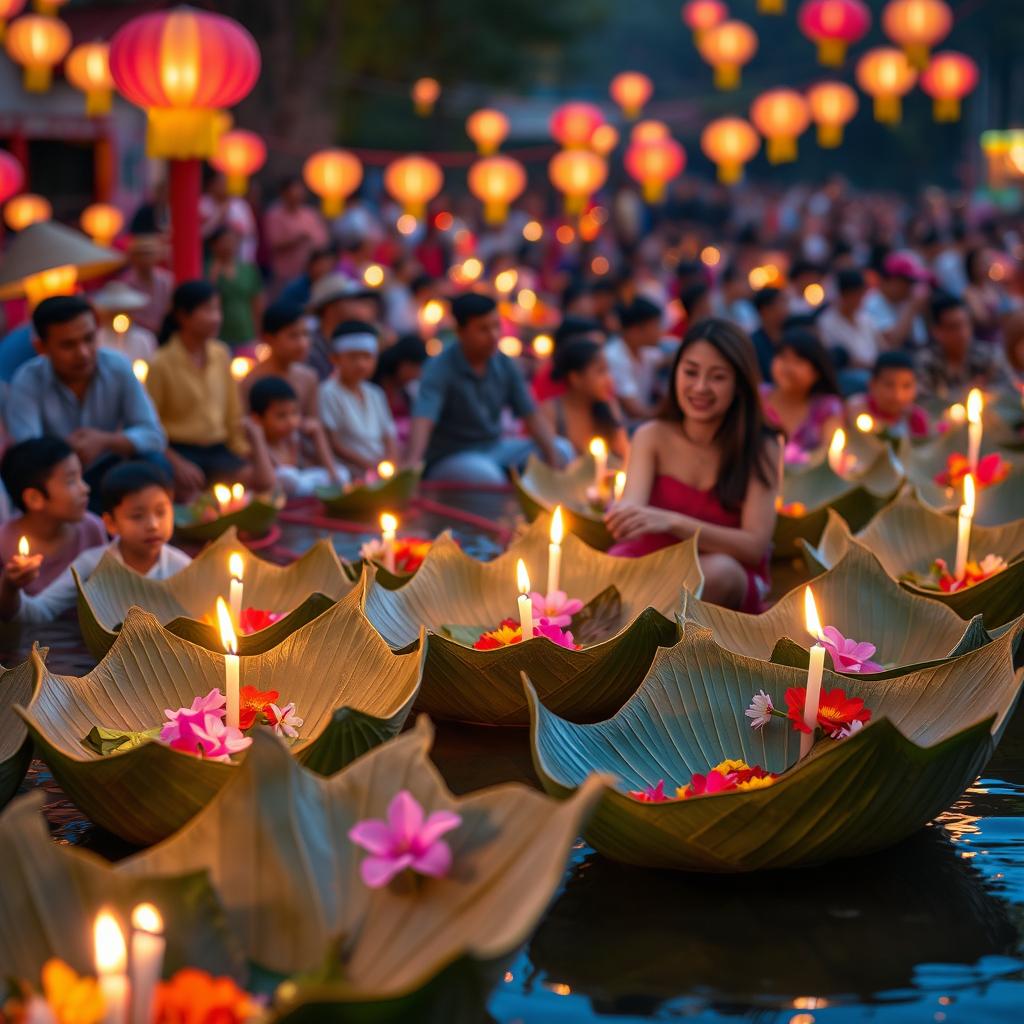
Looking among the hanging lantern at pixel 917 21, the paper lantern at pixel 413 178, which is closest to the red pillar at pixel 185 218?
the paper lantern at pixel 413 178

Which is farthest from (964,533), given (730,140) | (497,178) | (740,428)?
(730,140)

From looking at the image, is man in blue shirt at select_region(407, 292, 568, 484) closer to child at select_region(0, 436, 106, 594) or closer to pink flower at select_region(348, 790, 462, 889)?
child at select_region(0, 436, 106, 594)

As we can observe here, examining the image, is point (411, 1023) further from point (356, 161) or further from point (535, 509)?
point (356, 161)

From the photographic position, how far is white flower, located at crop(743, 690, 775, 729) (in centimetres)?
237

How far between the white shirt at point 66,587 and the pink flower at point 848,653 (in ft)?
4.83

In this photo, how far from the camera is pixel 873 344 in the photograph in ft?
26.8

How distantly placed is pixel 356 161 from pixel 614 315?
2.73 meters

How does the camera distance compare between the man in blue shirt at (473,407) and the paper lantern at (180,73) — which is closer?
the man in blue shirt at (473,407)

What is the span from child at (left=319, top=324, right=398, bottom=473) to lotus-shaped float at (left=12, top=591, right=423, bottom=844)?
3.28m

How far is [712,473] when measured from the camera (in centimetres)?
379

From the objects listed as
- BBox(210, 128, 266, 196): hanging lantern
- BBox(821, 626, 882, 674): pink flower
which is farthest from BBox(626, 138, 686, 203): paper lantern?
BBox(821, 626, 882, 674): pink flower

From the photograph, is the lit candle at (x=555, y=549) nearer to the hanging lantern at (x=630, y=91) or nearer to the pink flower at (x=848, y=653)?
the pink flower at (x=848, y=653)

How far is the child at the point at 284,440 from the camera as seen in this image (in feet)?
17.5

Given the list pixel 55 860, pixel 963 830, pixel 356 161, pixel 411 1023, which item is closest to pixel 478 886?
pixel 411 1023
